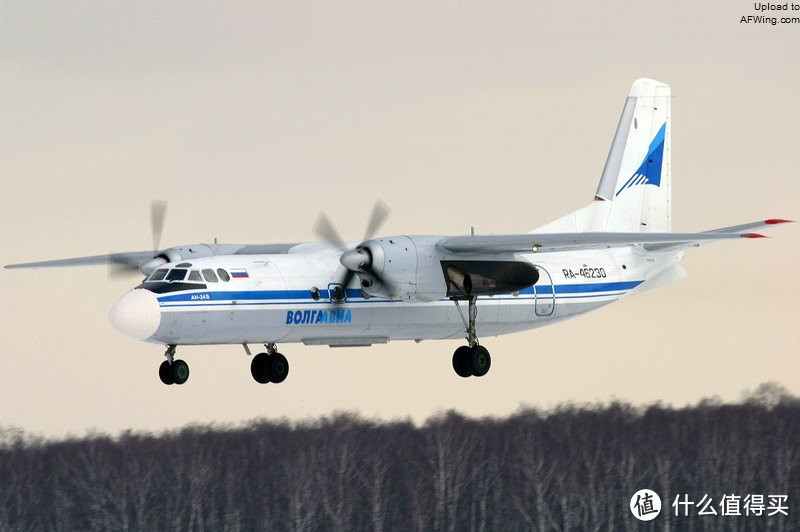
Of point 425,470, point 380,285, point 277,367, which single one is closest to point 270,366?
point 277,367

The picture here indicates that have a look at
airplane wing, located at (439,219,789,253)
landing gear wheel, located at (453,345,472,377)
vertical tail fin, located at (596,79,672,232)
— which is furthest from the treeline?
airplane wing, located at (439,219,789,253)

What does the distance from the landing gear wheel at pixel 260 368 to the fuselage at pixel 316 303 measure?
1304 millimetres

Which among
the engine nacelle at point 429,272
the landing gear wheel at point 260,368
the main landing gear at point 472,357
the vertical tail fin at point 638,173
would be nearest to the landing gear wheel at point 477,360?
the main landing gear at point 472,357

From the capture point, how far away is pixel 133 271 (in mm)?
37031

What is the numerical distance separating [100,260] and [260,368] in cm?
493

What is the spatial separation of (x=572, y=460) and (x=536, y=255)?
22754mm

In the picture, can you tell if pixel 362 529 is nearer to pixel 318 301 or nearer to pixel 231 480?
pixel 231 480

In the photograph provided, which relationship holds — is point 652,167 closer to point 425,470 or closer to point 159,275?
point 159,275

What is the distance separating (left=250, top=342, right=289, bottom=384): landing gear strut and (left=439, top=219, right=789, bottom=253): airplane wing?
431 centimetres

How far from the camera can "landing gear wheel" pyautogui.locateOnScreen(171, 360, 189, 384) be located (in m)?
32.5

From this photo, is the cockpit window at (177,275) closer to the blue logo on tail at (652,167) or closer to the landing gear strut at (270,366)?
the landing gear strut at (270,366)

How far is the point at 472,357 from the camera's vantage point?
35969mm

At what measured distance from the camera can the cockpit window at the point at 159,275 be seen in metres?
32.2

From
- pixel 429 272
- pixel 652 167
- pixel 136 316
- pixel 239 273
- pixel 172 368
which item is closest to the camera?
pixel 136 316
